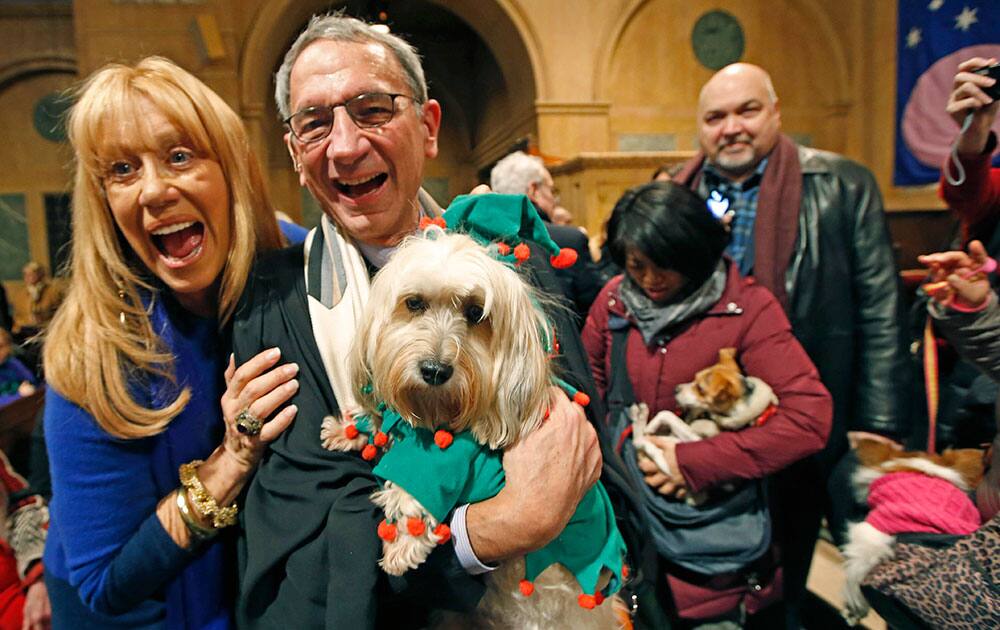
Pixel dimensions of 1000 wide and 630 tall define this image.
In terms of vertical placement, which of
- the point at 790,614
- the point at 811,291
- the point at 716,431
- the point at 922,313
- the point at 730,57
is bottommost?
the point at 790,614

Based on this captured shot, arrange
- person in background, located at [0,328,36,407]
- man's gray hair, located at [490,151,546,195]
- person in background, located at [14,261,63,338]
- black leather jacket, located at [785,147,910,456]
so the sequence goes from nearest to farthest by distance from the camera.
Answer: black leather jacket, located at [785,147,910,456], person in background, located at [0,328,36,407], man's gray hair, located at [490,151,546,195], person in background, located at [14,261,63,338]

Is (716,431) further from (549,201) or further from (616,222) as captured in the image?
(549,201)

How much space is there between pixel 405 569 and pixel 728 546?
3.76 feet

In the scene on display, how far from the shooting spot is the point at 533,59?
8.57m

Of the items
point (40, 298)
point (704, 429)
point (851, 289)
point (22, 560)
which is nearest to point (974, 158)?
point (851, 289)

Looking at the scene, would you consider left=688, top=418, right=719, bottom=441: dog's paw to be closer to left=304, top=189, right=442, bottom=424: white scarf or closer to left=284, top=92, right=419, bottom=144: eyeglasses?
left=304, top=189, right=442, bottom=424: white scarf

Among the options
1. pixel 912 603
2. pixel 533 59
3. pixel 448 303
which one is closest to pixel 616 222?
pixel 448 303

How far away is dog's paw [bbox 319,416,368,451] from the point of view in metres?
1.35

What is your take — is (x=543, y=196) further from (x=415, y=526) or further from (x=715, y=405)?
(x=415, y=526)

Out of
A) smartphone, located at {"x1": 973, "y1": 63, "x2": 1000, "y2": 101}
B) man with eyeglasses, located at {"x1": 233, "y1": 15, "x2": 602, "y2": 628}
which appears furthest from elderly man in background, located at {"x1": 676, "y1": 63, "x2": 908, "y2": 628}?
man with eyeglasses, located at {"x1": 233, "y1": 15, "x2": 602, "y2": 628}

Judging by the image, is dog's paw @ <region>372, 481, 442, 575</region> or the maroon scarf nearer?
dog's paw @ <region>372, 481, 442, 575</region>

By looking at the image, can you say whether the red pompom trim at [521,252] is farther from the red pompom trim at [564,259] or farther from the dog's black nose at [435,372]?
the dog's black nose at [435,372]

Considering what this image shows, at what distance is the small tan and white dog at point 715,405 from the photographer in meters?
1.96

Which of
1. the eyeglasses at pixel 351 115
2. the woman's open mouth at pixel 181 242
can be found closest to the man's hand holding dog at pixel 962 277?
the eyeglasses at pixel 351 115
